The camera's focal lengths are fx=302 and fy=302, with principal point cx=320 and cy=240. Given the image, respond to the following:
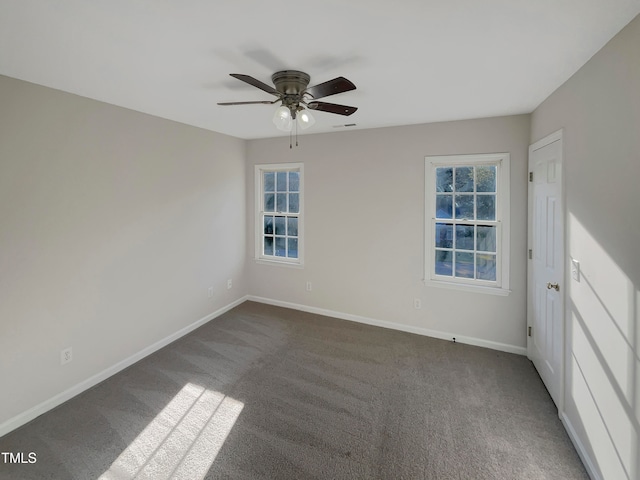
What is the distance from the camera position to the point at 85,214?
260 cm

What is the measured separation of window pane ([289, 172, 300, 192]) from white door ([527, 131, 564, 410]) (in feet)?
9.21

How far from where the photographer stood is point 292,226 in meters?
4.53

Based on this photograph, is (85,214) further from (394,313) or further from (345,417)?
(394,313)

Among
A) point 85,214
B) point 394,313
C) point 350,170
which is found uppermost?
point 350,170

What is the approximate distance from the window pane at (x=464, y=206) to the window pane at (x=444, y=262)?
0.47 meters

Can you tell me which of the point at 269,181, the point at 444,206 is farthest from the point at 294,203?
the point at 444,206

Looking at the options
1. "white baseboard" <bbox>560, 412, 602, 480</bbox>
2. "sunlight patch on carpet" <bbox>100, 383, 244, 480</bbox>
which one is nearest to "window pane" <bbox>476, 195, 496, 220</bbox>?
"white baseboard" <bbox>560, 412, 602, 480</bbox>

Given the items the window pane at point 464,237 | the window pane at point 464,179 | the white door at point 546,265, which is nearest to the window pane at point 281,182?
the window pane at point 464,179

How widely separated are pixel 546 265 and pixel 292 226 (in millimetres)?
3079

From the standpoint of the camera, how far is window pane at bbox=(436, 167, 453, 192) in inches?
139

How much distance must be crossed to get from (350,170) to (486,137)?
5.13ft

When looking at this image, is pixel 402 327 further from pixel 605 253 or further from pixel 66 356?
pixel 66 356

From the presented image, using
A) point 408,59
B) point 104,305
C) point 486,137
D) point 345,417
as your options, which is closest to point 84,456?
point 104,305

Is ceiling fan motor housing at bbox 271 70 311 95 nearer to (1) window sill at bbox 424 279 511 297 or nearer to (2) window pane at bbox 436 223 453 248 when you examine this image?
(2) window pane at bbox 436 223 453 248
